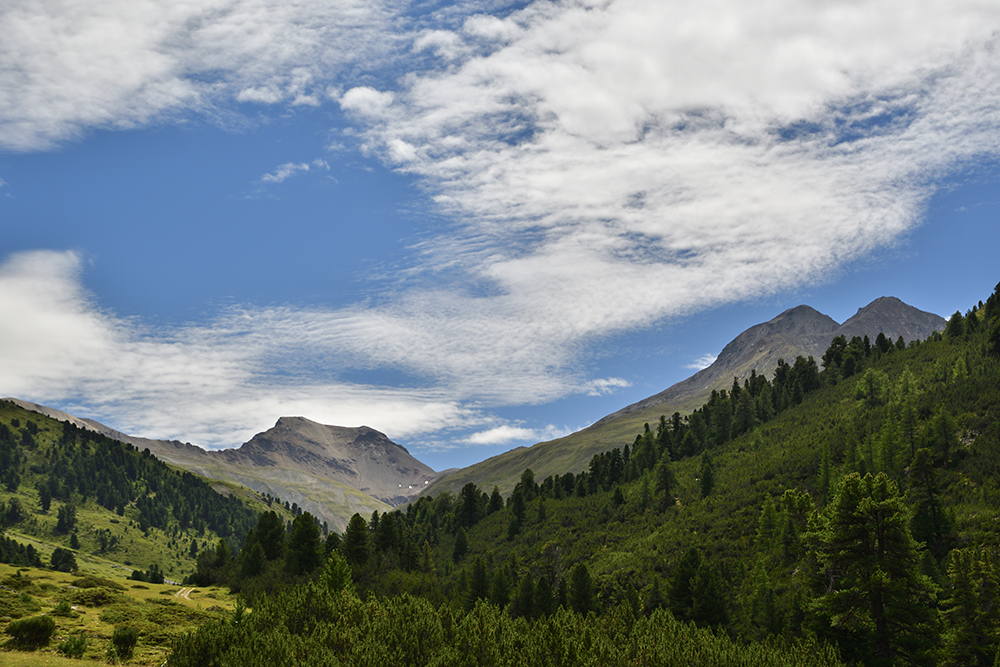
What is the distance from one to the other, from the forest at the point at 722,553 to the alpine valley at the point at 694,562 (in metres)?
0.28

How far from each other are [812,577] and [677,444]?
442 feet

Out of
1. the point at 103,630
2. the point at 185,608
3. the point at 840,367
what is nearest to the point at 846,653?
the point at 103,630

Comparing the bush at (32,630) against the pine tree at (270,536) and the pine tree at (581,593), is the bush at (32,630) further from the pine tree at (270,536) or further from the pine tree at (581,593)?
the pine tree at (270,536)

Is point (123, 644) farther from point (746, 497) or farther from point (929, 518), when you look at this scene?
point (746, 497)

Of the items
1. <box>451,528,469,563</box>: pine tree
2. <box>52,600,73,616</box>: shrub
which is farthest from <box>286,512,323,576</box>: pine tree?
<box>451,528,469,563</box>: pine tree

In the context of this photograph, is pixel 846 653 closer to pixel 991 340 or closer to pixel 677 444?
pixel 991 340

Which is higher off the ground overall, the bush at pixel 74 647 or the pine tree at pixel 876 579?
the pine tree at pixel 876 579

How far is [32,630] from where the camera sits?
140 ft

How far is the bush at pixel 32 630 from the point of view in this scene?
42281mm

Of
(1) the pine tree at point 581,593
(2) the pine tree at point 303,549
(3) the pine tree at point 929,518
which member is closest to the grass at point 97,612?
(2) the pine tree at point 303,549

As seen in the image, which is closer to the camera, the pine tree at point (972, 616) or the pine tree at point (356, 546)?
the pine tree at point (972, 616)

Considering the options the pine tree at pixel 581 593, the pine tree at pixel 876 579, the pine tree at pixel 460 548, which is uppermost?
the pine tree at pixel 876 579

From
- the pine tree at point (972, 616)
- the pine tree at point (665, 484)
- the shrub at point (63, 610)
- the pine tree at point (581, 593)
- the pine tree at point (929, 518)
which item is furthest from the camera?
the pine tree at point (665, 484)

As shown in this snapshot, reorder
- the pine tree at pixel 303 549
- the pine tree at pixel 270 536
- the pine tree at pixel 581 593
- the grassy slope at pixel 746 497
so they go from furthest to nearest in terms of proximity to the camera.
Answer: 1. the pine tree at pixel 270 536
2. the pine tree at pixel 303 549
3. the grassy slope at pixel 746 497
4. the pine tree at pixel 581 593
